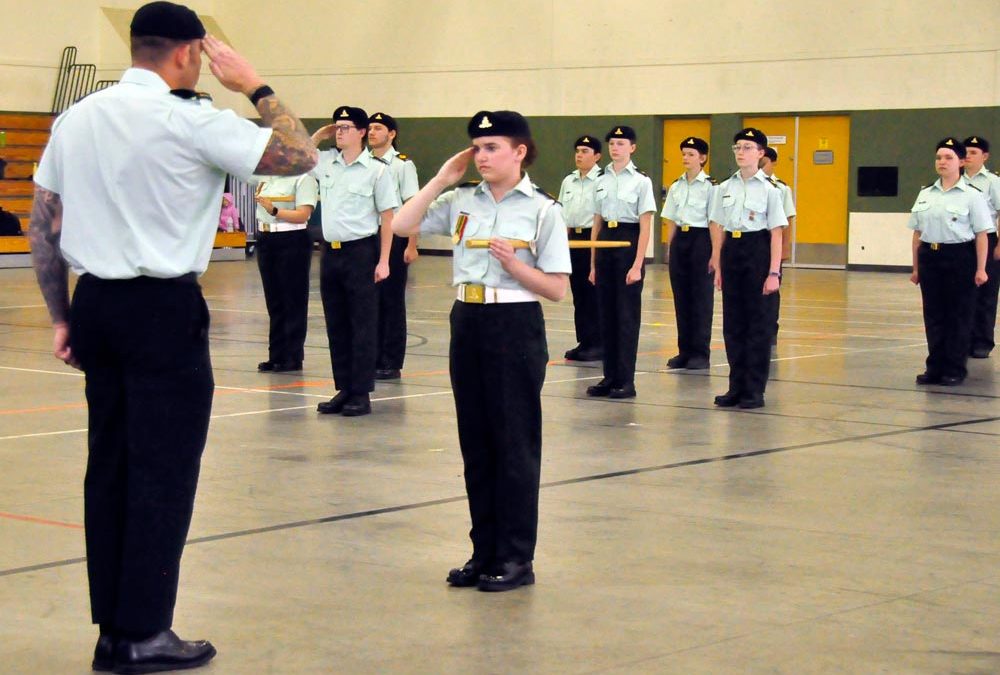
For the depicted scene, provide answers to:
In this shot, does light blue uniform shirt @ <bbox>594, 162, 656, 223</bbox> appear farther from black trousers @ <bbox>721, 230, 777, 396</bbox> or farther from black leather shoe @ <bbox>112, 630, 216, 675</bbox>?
black leather shoe @ <bbox>112, 630, 216, 675</bbox>

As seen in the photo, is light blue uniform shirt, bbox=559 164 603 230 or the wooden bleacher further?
the wooden bleacher

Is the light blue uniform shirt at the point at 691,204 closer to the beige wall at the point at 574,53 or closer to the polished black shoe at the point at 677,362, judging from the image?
the polished black shoe at the point at 677,362

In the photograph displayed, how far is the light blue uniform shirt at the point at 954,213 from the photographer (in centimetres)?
1305

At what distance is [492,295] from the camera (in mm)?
6199

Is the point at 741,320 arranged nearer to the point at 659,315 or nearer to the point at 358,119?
the point at 358,119

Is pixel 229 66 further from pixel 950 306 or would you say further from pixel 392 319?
pixel 950 306

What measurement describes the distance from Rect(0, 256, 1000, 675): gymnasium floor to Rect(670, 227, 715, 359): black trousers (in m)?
1.41

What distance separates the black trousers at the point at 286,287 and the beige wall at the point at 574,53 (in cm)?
1717

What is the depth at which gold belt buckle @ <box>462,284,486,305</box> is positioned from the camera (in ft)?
20.4

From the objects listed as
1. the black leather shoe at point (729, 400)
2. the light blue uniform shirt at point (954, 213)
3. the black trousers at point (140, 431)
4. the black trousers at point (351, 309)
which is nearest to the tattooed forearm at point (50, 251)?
the black trousers at point (140, 431)

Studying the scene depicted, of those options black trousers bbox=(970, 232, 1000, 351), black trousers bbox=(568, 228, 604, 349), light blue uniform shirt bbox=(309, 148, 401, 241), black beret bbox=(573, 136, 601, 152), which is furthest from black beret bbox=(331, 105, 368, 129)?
black trousers bbox=(970, 232, 1000, 351)

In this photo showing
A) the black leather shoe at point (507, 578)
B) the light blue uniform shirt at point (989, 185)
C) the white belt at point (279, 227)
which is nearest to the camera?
the black leather shoe at point (507, 578)

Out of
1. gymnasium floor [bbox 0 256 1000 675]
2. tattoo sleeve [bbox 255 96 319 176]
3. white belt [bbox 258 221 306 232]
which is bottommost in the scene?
gymnasium floor [bbox 0 256 1000 675]

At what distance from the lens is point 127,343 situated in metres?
4.84
